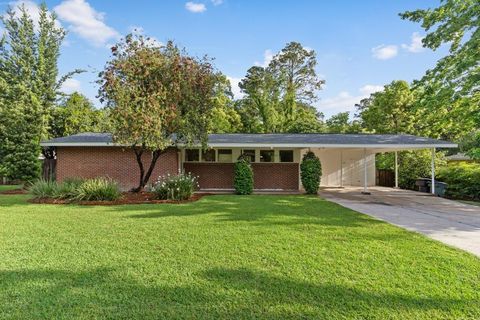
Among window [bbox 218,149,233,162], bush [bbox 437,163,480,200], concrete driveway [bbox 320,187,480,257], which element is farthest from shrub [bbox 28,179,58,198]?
bush [bbox 437,163,480,200]

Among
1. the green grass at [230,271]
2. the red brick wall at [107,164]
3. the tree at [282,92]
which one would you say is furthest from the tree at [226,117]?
the green grass at [230,271]

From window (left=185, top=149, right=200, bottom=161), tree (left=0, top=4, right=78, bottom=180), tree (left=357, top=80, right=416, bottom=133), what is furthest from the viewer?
tree (left=357, top=80, right=416, bottom=133)

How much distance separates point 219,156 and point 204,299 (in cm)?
1404

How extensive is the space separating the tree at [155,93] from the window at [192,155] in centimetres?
369

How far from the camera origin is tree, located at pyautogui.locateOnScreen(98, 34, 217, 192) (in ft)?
39.0

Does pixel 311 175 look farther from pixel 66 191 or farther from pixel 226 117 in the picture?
A: pixel 226 117

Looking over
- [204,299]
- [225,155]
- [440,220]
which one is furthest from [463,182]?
[204,299]

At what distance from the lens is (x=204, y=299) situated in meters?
3.72

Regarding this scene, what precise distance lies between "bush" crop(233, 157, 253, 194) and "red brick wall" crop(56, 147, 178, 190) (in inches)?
131

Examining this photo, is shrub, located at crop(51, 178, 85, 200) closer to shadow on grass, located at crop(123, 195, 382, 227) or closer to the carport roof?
shadow on grass, located at crop(123, 195, 382, 227)

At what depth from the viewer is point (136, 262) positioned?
16.5ft

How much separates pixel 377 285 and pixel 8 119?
23.0 metres

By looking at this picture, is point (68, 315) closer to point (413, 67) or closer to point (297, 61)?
point (413, 67)

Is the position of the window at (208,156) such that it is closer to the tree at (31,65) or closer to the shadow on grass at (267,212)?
the shadow on grass at (267,212)
